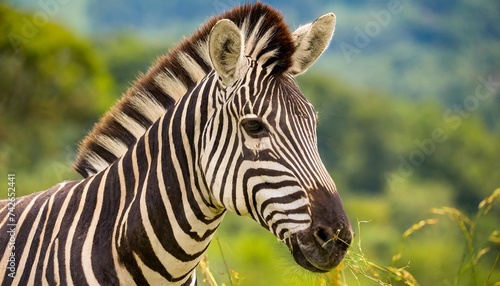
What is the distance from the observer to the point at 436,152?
274 ft

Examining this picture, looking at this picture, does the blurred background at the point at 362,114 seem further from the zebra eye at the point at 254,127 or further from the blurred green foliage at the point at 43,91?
the zebra eye at the point at 254,127

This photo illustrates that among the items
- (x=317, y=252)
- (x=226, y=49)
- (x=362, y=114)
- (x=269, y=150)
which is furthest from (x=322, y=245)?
(x=362, y=114)

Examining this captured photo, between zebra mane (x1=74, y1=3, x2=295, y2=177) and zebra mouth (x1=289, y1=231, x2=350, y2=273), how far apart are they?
1.28m

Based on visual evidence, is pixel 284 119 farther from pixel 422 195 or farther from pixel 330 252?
pixel 422 195

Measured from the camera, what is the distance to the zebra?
6.08 m

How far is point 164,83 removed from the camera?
6.96 meters

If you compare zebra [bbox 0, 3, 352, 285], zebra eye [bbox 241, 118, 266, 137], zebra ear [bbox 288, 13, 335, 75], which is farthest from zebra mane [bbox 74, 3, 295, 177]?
zebra eye [bbox 241, 118, 266, 137]

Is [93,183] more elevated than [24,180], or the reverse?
[24,180]

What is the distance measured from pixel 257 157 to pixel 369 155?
80.8 metres

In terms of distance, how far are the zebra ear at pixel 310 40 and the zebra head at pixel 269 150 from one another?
0.38 ft

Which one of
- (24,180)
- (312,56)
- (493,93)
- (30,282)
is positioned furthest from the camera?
(493,93)

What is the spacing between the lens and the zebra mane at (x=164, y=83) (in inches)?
261

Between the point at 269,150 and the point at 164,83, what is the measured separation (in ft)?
3.96

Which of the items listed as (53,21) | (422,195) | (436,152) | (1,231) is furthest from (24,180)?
(436,152)
